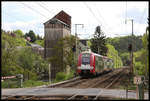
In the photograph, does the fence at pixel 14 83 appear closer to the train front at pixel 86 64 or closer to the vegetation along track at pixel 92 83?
the vegetation along track at pixel 92 83

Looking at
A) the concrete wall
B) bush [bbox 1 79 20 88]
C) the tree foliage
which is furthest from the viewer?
the concrete wall

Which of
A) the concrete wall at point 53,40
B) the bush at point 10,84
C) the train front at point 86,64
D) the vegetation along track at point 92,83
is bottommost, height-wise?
the vegetation along track at point 92,83

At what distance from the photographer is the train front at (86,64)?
33812 mm

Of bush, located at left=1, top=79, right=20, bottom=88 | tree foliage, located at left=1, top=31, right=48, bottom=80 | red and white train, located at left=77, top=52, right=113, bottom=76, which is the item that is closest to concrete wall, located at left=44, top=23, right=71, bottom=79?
tree foliage, located at left=1, top=31, right=48, bottom=80

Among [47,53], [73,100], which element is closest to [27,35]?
[47,53]

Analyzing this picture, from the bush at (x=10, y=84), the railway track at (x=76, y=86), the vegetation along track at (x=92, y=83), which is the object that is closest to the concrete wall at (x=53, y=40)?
the vegetation along track at (x=92, y=83)

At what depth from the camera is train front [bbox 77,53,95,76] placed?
1331 inches

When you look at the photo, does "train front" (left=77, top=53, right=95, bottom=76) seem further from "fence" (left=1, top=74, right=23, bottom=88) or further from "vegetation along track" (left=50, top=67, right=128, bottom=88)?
"fence" (left=1, top=74, right=23, bottom=88)

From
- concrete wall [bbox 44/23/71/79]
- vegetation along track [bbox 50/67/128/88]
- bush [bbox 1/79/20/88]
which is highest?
concrete wall [bbox 44/23/71/79]

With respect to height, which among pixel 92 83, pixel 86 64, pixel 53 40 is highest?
pixel 53 40

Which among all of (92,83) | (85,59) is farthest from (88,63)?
(92,83)

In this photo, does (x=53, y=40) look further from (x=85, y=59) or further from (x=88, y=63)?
(x=88, y=63)

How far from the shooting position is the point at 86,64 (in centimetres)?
3425

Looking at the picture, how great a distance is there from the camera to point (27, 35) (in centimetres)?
7738
